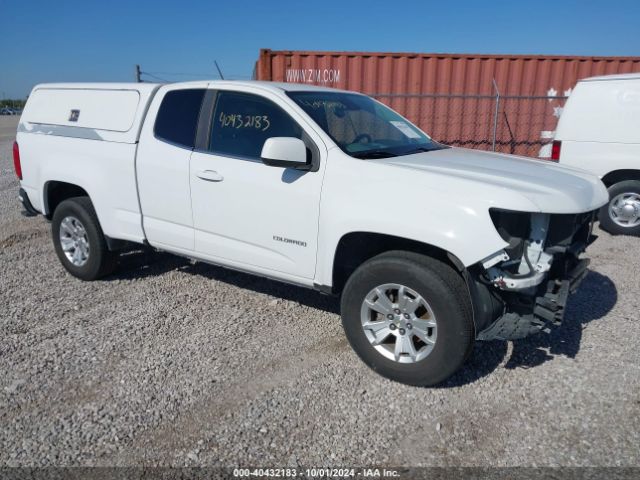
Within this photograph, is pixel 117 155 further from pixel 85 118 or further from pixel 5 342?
pixel 5 342

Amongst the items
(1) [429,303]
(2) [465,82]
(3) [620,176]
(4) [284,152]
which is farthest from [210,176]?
(2) [465,82]

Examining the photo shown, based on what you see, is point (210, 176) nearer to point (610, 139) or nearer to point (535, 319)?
point (535, 319)

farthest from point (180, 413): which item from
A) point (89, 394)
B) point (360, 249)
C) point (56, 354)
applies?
point (360, 249)

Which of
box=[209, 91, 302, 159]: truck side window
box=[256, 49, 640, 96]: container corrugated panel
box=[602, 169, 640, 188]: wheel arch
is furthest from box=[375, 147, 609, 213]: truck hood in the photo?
box=[256, 49, 640, 96]: container corrugated panel

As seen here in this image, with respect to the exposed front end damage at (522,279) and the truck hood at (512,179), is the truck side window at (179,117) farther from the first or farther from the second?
the exposed front end damage at (522,279)

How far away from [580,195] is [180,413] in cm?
269

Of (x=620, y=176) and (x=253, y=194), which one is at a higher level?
(x=253, y=194)

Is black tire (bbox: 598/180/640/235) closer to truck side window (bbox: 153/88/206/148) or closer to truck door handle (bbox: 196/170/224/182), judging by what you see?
truck door handle (bbox: 196/170/224/182)

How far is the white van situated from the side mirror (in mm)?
4680

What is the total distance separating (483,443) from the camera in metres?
2.75

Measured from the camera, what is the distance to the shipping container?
948cm

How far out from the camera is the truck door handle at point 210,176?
3857 mm

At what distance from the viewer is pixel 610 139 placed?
641 cm

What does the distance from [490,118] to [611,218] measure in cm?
362
